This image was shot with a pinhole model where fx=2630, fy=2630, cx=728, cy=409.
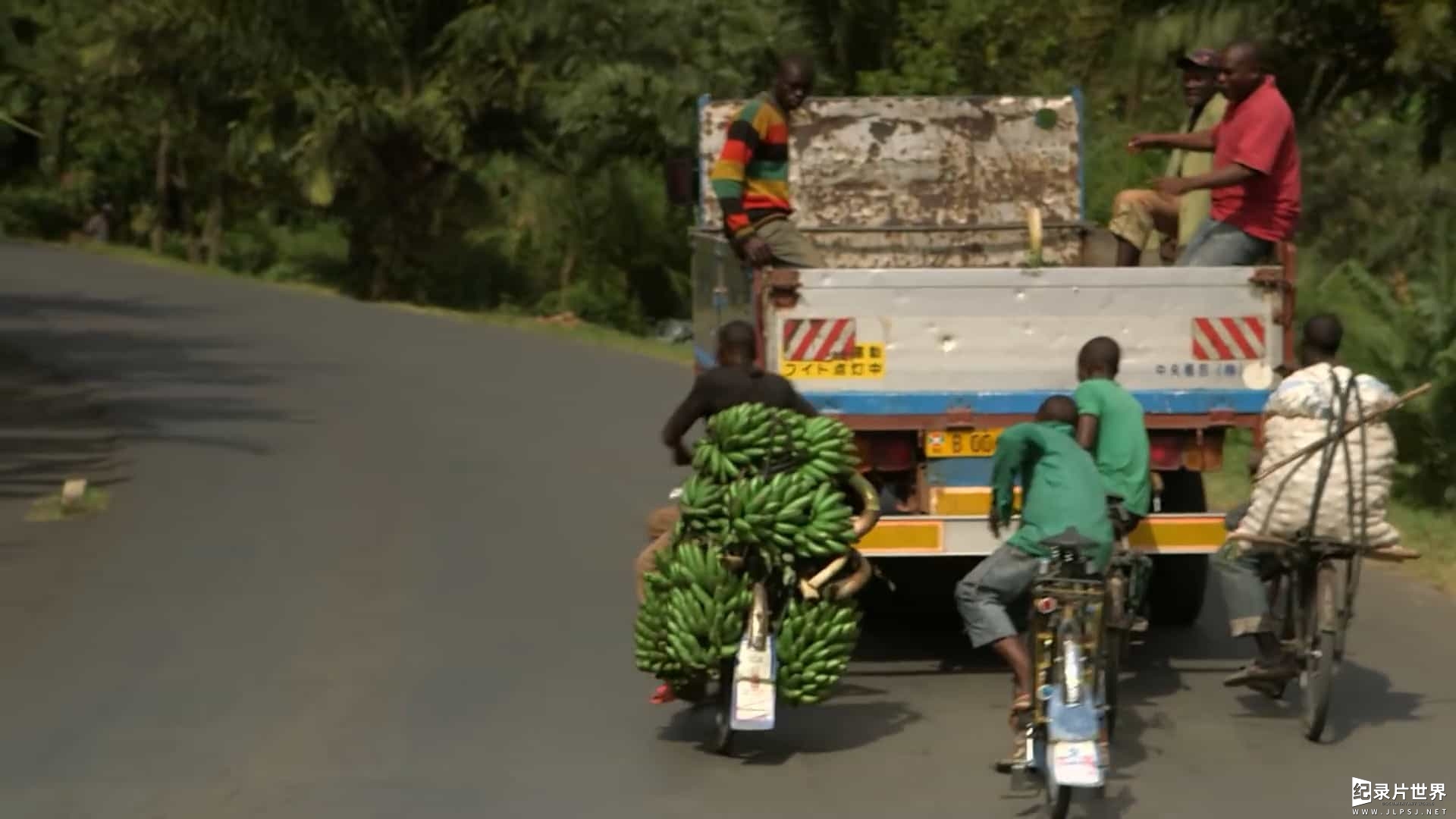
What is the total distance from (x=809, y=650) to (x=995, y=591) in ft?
2.15

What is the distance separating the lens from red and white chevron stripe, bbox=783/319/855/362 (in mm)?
10516

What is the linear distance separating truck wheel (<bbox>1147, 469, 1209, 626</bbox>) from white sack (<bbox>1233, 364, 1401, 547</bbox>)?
197 cm

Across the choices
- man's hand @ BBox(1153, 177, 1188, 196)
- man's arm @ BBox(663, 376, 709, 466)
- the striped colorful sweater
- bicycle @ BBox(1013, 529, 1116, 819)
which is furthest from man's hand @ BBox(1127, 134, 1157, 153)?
bicycle @ BBox(1013, 529, 1116, 819)

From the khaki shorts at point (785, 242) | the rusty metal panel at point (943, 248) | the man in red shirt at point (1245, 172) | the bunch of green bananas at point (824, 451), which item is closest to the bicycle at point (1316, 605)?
the bunch of green bananas at point (824, 451)

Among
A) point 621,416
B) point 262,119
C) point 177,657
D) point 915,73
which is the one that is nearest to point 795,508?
point 177,657

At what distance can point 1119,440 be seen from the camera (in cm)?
920

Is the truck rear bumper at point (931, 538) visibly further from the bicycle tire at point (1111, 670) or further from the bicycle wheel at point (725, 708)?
the bicycle wheel at point (725, 708)

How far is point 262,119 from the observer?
3781 cm

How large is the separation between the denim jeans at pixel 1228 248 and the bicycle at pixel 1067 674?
9.59 ft

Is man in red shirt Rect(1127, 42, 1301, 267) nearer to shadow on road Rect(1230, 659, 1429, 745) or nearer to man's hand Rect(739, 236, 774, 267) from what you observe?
man's hand Rect(739, 236, 774, 267)

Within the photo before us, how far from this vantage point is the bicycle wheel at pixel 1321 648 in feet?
29.5

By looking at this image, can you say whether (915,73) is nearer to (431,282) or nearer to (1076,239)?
→ (431,282)

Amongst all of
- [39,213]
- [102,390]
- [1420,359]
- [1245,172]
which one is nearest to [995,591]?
[1245,172]

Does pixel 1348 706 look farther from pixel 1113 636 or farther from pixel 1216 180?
pixel 1216 180
